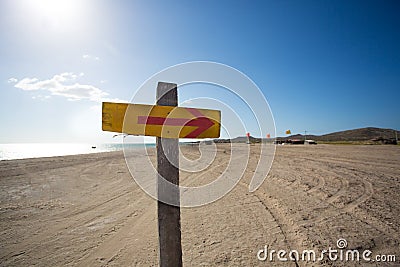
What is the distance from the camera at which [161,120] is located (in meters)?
1.72

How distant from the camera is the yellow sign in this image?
5.21ft

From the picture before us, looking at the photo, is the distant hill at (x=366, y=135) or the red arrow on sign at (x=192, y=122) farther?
the distant hill at (x=366, y=135)

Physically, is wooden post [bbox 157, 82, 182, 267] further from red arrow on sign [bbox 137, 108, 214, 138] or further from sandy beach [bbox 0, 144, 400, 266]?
sandy beach [bbox 0, 144, 400, 266]

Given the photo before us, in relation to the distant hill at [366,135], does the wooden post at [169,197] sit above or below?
below

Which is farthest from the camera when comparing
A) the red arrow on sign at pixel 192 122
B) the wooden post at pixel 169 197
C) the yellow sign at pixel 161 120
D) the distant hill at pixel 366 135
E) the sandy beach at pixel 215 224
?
the distant hill at pixel 366 135

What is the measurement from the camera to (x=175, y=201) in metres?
1.86

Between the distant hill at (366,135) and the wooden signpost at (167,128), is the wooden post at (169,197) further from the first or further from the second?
the distant hill at (366,135)

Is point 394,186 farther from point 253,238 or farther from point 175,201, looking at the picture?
point 175,201

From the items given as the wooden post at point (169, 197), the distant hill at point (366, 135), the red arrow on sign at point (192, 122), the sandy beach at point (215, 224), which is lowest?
the sandy beach at point (215, 224)

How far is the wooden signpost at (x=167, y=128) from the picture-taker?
162 cm

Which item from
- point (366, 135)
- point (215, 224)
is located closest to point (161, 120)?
point (215, 224)

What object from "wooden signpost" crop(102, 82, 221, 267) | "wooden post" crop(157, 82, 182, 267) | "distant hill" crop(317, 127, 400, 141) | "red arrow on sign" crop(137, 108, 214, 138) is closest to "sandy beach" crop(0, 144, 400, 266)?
"wooden post" crop(157, 82, 182, 267)

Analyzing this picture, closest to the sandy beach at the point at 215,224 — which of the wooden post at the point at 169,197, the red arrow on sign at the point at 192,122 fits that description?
the wooden post at the point at 169,197

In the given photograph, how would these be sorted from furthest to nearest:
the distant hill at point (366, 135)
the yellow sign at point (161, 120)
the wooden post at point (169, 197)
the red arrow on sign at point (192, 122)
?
the distant hill at point (366, 135) → the wooden post at point (169, 197) → the red arrow on sign at point (192, 122) → the yellow sign at point (161, 120)
